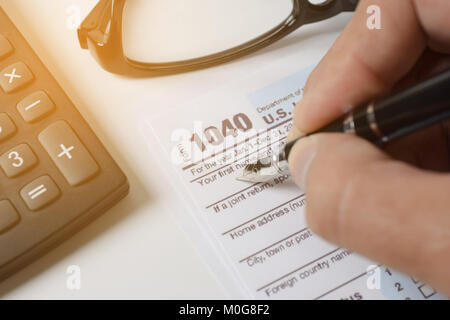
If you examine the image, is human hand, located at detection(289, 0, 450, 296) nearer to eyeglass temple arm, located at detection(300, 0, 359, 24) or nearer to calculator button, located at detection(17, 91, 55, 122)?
eyeglass temple arm, located at detection(300, 0, 359, 24)

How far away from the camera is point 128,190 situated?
1.11 ft

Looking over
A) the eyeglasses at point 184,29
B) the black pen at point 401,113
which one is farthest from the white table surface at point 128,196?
the black pen at point 401,113

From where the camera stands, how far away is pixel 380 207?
0.24 metres

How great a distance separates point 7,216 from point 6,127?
6 cm

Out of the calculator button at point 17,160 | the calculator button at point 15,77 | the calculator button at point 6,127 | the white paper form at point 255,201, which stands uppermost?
the calculator button at point 15,77

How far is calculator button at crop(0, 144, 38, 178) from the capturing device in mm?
326

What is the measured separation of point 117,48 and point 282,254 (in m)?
0.20

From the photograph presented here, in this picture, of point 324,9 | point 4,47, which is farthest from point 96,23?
point 324,9

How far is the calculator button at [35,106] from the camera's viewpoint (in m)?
0.34

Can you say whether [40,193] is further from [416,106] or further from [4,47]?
[416,106]

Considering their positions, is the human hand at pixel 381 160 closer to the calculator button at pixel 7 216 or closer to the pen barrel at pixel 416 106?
the pen barrel at pixel 416 106

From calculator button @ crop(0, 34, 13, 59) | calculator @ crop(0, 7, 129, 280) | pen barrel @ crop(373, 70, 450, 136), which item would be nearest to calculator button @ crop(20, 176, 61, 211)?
calculator @ crop(0, 7, 129, 280)

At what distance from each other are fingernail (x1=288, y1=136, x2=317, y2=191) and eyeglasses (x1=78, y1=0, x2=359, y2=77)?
133 mm

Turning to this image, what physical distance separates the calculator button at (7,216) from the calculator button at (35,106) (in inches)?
2.5
